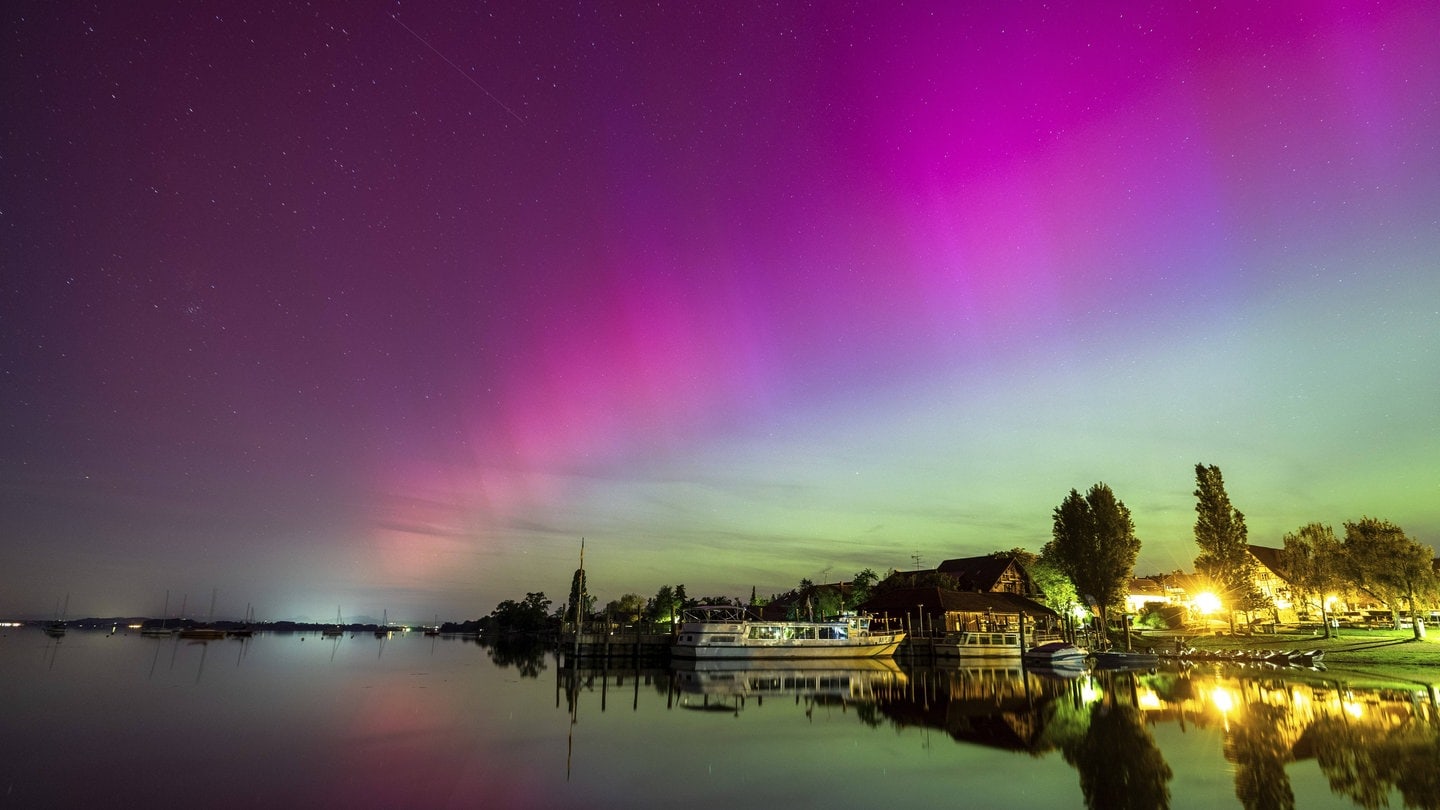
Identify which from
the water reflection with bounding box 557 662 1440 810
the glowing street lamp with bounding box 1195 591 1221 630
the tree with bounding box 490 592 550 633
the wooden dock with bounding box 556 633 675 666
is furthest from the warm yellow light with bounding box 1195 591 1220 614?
the tree with bounding box 490 592 550 633

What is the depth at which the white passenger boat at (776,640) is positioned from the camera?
68.8 metres

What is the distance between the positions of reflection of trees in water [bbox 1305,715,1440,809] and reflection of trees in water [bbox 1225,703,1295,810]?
0.93 metres

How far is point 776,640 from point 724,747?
48800 millimetres

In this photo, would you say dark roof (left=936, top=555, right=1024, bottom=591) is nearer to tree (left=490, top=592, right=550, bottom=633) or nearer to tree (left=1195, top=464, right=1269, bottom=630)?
tree (left=1195, top=464, right=1269, bottom=630)

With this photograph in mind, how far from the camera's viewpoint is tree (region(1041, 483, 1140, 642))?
71.7 metres

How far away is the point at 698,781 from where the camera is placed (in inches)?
738

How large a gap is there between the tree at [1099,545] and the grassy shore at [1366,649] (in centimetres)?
761

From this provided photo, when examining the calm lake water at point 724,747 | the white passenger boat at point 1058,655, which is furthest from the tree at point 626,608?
the calm lake water at point 724,747

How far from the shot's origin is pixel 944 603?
254 ft

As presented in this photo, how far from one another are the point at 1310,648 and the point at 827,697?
44.8m

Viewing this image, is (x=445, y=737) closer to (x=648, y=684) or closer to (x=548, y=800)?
(x=548, y=800)

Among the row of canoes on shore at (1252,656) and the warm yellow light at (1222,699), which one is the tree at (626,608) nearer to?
the row of canoes on shore at (1252,656)

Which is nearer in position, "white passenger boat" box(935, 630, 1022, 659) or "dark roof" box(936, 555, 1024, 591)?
"white passenger boat" box(935, 630, 1022, 659)

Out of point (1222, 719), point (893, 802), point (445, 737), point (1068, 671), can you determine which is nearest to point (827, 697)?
point (1222, 719)
